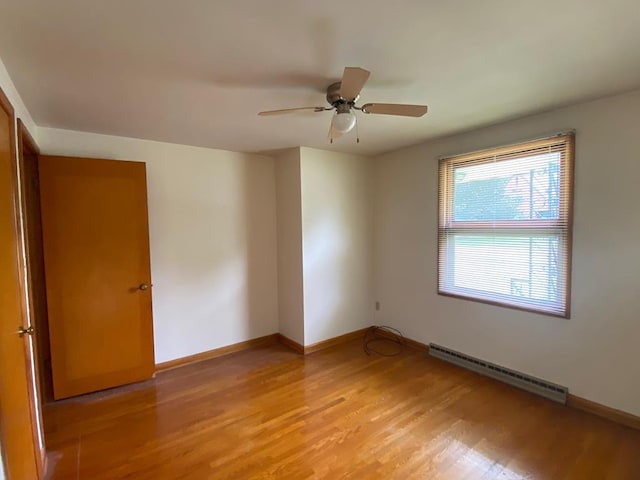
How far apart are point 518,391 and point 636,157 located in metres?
1.99

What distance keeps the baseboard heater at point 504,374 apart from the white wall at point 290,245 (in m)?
1.55

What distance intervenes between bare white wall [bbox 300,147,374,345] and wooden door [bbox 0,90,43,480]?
2.30 meters

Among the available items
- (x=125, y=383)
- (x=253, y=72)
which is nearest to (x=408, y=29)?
(x=253, y=72)

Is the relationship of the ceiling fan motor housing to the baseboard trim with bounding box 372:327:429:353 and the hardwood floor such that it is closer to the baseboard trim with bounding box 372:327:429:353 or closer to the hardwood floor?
the hardwood floor

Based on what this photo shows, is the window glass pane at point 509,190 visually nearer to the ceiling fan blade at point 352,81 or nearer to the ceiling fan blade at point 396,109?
the ceiling fan blade at point 396,109

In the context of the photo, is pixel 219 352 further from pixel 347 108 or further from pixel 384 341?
pixel 347 108

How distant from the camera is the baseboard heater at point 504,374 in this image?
2500 millimetres

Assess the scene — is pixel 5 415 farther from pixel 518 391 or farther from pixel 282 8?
pixel 518 391

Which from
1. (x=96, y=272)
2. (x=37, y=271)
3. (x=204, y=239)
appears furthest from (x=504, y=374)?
(x=37, y=271)

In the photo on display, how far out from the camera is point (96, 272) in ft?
8.73

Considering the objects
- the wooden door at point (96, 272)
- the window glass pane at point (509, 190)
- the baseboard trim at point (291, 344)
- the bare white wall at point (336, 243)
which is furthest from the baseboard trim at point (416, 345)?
the wooden door at point (96, 272)

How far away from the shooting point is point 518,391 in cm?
266

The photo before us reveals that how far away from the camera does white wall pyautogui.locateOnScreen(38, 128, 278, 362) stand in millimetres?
3059

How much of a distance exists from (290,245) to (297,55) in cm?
229
